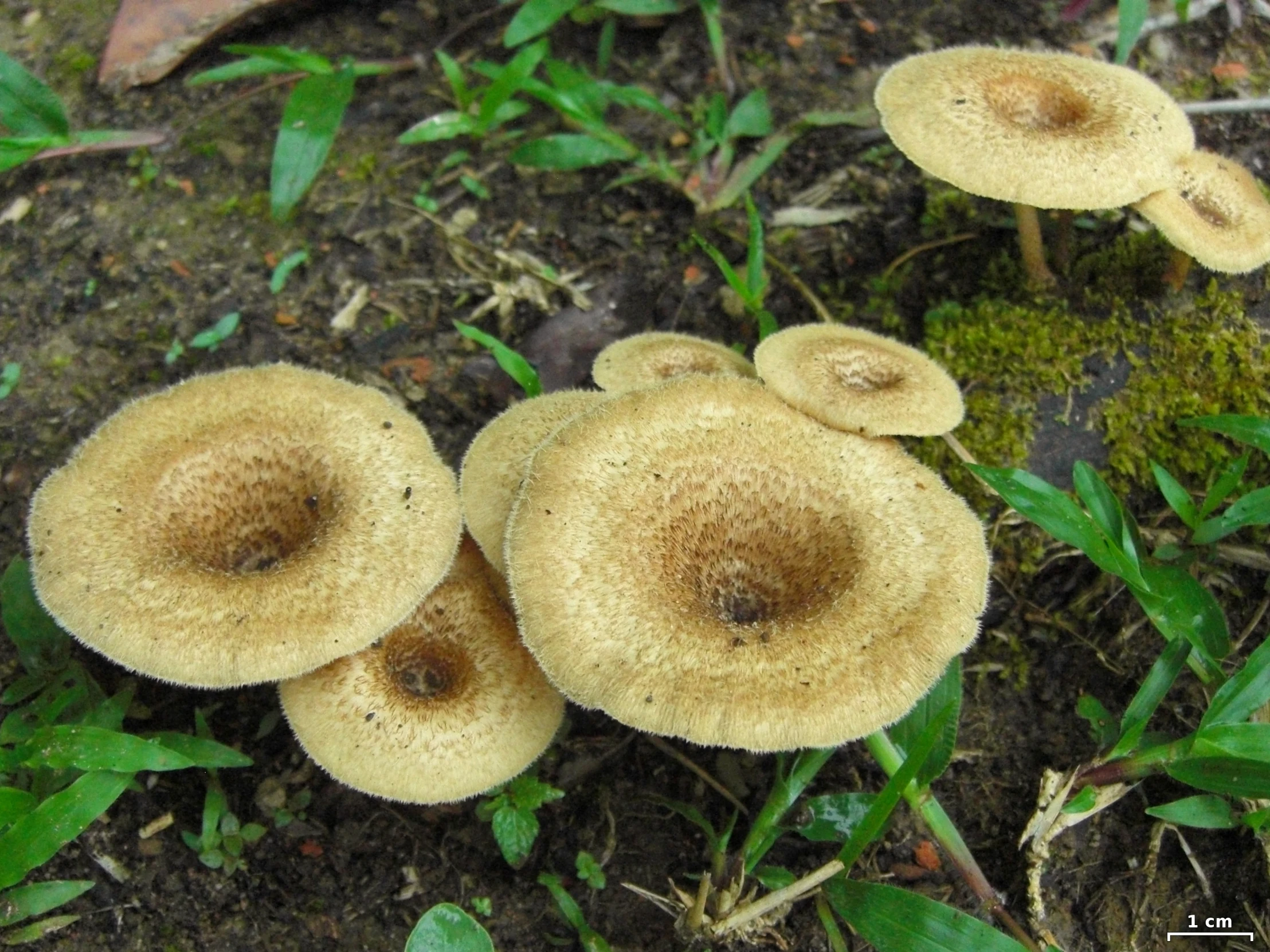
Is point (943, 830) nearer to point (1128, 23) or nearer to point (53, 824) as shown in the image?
point (53, 824)

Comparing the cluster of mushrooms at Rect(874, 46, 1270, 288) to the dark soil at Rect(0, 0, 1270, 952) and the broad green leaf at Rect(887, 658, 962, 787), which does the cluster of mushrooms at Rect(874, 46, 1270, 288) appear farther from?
the broad green leaf at Rect(887, 658, 962, 787)

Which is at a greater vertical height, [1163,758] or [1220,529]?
[1220,529]

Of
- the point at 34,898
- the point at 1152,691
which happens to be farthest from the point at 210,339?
the point at 1152,691

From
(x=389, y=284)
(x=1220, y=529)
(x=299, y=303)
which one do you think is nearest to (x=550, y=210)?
(x=389, y=284)

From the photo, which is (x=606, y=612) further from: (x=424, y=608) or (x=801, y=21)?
(x=801, y=21)

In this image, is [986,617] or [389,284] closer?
[986,617]

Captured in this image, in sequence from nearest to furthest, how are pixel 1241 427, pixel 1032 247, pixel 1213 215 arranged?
1. pixel 1241 427
2. pixel 1213 215
3. pixel 1032 247
